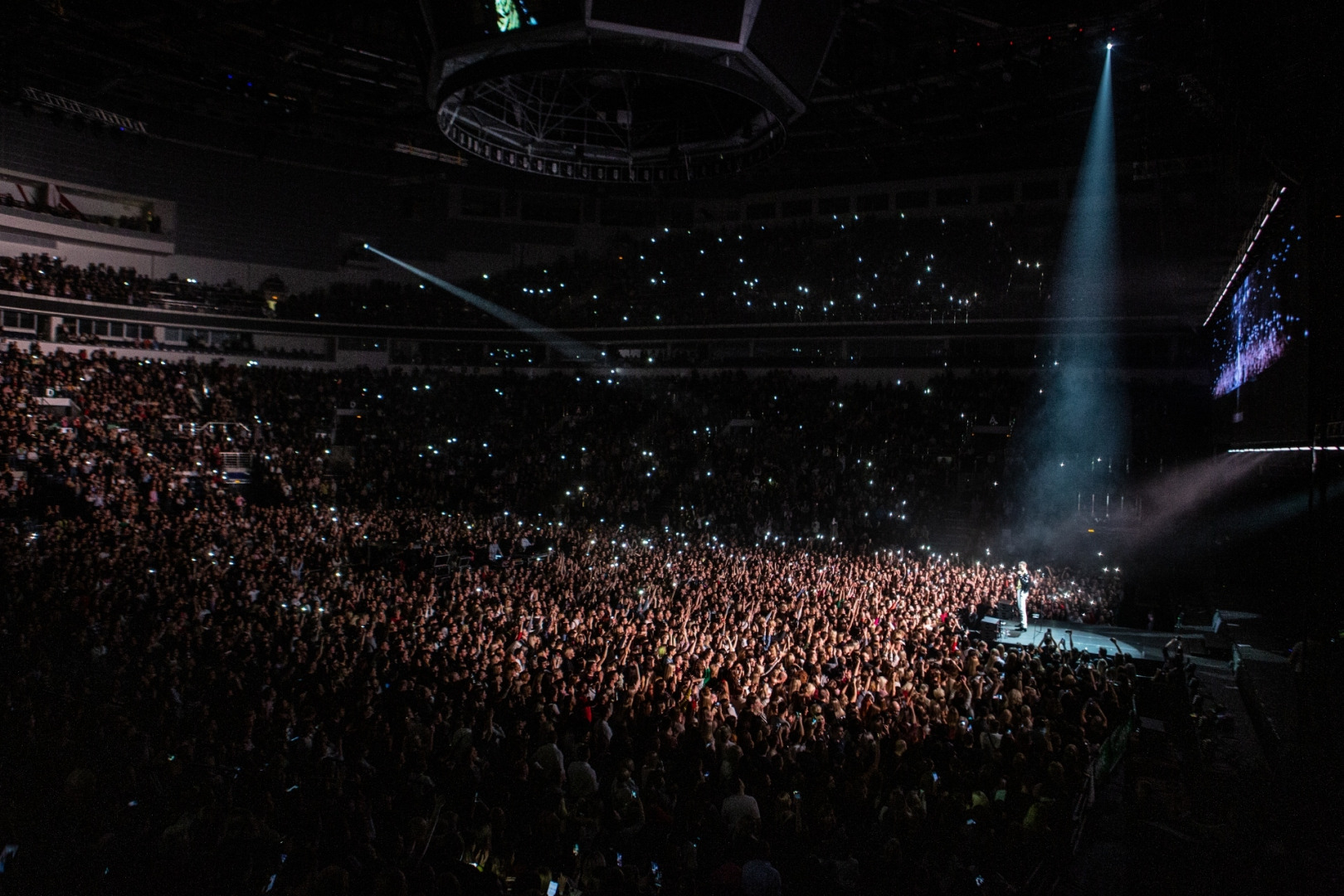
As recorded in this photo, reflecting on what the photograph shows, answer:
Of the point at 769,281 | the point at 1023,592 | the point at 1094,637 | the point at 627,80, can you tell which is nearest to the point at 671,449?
the point at 769,281

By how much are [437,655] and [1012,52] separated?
18.3 m

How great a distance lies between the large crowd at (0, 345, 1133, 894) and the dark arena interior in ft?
0.22

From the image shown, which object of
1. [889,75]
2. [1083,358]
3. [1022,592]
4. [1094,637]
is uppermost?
[889,75]

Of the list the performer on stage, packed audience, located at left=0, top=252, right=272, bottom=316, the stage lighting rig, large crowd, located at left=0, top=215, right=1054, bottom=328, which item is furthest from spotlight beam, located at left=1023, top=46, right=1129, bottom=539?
packed audience, located at left=0, top=252, right=272, bottom=316

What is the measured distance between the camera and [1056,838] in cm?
665

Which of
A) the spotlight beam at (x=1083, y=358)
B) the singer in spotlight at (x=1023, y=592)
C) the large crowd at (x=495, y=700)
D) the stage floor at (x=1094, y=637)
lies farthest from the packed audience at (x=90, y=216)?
the stage floor at (x=1094, y=637)

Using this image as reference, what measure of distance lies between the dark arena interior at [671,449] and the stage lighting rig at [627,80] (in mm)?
83

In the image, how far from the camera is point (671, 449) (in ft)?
98.0

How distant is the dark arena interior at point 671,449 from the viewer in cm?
667

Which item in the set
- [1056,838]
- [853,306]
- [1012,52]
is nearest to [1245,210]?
[1012,52]

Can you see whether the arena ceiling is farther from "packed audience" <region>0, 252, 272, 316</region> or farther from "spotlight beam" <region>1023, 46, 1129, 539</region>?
"packed audience" <region>0, 252, 272, 316</region>

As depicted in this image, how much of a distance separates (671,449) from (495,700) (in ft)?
70.7

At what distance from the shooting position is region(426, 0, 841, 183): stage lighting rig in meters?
9.44

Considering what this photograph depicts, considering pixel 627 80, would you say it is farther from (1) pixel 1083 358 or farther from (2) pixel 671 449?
(1) pixel 1083 358
